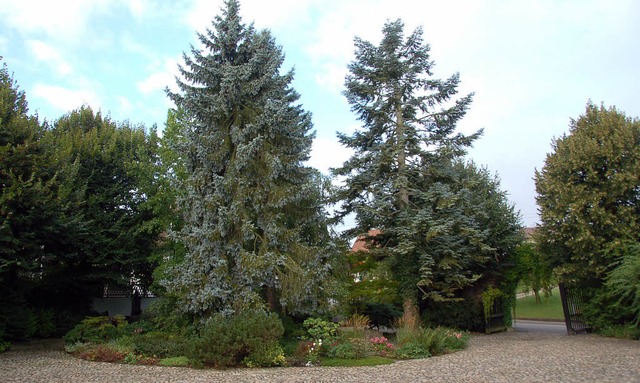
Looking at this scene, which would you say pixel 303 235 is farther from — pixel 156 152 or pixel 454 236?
pixel 156 152

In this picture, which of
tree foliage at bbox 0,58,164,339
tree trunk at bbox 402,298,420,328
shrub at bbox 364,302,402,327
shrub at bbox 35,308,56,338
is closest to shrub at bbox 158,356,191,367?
tree foliage at bbox 0,58,164,339

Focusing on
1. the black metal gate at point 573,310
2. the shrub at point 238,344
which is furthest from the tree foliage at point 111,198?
the black metal gate at point 573,310

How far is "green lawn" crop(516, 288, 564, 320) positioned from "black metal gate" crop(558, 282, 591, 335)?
15.4 meters

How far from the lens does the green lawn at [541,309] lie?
32.4 meters

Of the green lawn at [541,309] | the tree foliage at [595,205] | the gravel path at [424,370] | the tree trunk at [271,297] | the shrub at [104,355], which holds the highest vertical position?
the tree foliage at [595,205]

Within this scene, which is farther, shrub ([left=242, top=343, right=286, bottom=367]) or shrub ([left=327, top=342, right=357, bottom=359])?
shrub ([left=327, top=342, right=357, bottom=359])

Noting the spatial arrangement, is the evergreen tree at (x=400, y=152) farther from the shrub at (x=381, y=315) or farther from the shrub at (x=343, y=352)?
the shrub at (x=343, y=352)

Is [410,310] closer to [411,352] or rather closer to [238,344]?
[411,352]

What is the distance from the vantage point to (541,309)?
3481 cm

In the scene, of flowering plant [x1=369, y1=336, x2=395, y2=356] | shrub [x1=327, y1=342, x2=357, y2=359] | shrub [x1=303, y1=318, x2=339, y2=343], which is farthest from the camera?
shrub [x1=303, y1=318, x2=339, y2=343]

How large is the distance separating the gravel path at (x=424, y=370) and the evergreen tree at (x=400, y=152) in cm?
453

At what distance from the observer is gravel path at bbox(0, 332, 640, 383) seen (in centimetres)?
845

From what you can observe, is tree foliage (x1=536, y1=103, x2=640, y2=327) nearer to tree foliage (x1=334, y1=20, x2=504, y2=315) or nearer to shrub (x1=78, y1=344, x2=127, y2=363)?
tree foliage (x1=334, y1=20, x2=504, y2=315)

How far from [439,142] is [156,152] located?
13.4 meters
